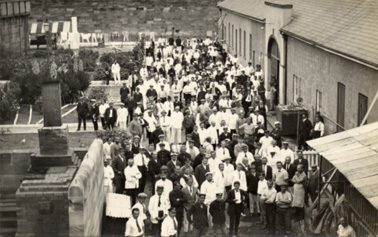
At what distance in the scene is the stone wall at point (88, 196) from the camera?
11.3 meters

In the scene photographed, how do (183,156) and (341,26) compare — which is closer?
(183,156)

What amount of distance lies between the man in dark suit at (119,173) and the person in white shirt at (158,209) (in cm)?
240

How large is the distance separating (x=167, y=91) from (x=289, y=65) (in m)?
4.78

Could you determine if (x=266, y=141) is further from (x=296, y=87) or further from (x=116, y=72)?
(x=116, y=72)

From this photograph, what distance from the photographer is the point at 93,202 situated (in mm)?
12906

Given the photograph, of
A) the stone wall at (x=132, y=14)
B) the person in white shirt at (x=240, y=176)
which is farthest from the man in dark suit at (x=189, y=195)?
the stone wall at (x=132, y=14)

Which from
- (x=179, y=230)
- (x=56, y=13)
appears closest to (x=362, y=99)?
(x=179, y=230)

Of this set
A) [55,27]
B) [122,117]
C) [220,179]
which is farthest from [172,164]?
[55,27]

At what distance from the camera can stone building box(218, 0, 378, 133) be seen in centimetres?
1725

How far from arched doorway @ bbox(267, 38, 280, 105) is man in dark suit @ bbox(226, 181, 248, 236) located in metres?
13.3

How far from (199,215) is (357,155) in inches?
133

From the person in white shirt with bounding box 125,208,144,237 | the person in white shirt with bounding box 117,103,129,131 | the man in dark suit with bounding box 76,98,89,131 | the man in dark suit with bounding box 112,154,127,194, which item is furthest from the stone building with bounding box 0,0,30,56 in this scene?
the person in white shirt with bounding box 125,208,144,237

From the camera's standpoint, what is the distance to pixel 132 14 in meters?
60.0

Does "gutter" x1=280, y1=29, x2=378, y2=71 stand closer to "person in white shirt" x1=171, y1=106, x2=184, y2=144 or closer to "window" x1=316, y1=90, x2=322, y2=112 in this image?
"window" x1=316, y1=90, x2=322, y2=112
